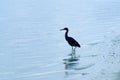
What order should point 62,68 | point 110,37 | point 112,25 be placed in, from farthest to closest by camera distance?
point 112,25
point 110,37
point 62,68

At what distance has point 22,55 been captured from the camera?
21.1 m

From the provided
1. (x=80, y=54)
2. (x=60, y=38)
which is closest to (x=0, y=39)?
(x=60, y=38)

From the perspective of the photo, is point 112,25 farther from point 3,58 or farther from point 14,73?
point 14,73

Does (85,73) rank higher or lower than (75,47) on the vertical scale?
lower

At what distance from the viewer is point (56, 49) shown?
22453 millimetres

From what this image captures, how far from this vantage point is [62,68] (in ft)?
59.2

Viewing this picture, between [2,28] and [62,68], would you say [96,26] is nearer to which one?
[2,28]

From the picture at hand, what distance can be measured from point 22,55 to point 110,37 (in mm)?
6413

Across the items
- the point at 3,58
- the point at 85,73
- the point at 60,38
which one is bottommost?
the point at 85,73

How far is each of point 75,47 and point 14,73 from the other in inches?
203

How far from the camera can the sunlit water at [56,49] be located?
17.0m

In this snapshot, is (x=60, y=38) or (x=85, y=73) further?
(x=60, y=38)

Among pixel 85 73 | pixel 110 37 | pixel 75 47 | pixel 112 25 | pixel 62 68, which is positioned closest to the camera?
pixel 85 73

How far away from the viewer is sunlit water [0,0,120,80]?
55.7 ft
